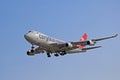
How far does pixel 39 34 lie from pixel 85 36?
33.2 meters

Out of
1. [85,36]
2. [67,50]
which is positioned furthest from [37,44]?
[85,36]

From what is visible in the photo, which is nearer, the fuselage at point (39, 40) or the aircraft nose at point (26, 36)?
the fuselage at point (39, 40)

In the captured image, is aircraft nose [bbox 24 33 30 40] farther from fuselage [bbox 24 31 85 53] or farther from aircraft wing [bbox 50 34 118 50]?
aircraft wing [bbox 50 34 118 50]

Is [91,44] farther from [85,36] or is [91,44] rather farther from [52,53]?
[85,36]

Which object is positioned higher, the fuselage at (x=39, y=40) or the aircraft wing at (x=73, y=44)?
the fuselage at (x=39, y=40)

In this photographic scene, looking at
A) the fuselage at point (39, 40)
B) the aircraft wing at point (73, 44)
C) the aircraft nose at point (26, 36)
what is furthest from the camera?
the aircraft wing at point (73, 44)

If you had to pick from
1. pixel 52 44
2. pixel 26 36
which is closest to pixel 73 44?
pixel 52 44

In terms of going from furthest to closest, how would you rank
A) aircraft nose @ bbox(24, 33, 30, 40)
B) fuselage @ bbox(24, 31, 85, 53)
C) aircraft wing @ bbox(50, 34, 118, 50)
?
aircraft wing @ bbox(50, 34, 118, 50) < aircraft nose @ bbox(24, 33, 30, 40) < fuselage @ bbox(24, 31, 85, 53)

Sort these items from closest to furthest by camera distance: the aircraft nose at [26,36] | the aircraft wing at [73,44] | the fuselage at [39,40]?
the fuselage at [39,40]
the aircraft nose at [26,36]
the aircraft wing at [73,44]

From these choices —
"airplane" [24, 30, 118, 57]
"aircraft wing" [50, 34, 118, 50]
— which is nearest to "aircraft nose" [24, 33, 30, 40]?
"airplane" [24, 30, 118, 57]

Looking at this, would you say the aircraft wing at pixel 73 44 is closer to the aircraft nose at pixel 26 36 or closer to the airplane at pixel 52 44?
the airplane at pixel 52 44

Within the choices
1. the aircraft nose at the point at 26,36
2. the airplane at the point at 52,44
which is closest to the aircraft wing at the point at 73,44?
the airplane at the point at 52,44

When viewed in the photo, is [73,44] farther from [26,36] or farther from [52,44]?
[26,36]

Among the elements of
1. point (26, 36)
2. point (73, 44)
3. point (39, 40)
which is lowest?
point (73, 44)
